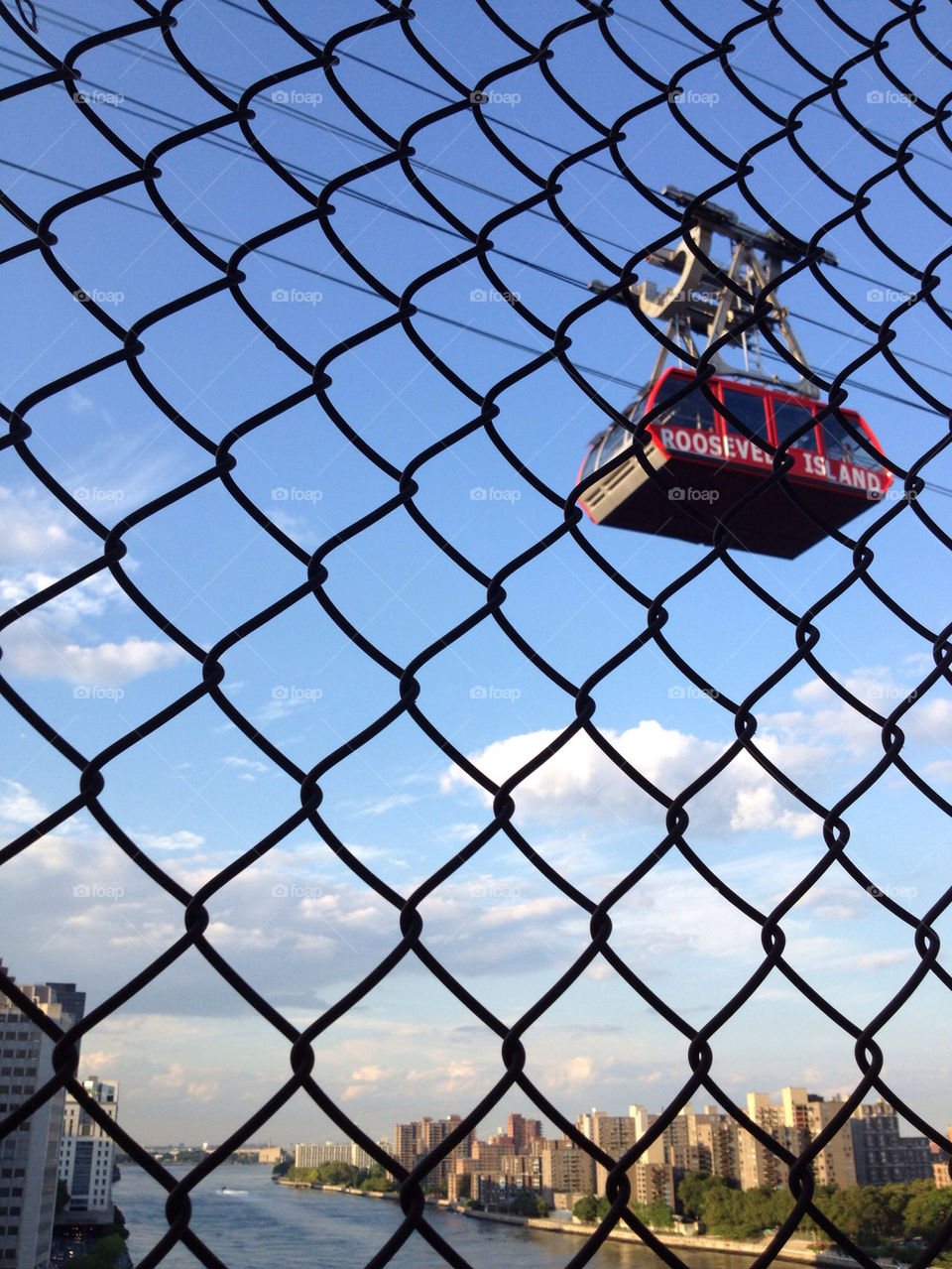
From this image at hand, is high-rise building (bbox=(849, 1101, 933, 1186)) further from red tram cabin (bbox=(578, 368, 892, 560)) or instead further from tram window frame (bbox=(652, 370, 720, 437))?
tram window frame (bbox=(652, 370, 720, 437))

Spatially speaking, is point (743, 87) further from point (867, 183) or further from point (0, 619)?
point (0, 619)

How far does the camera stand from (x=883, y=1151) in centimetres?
213

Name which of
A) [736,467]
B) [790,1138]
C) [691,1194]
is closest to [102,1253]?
[691,1194]

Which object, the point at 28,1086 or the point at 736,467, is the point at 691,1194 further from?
the point at 736,467

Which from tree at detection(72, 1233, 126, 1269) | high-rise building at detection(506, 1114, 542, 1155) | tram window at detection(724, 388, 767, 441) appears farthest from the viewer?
tree at detection(72, 1233, 126, 1269)

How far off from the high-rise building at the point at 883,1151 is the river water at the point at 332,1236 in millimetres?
363

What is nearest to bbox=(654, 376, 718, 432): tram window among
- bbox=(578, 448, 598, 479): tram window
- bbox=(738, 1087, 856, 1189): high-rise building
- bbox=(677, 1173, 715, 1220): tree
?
bbox=(578, 448, 598, 479): tram window

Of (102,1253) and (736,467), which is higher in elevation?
(736,467)

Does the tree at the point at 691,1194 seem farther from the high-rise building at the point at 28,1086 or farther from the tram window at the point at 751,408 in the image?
the tram window at the point at 751,408

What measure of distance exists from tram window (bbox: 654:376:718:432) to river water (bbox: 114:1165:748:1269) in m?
8.55

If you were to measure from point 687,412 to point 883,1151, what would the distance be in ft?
34.7

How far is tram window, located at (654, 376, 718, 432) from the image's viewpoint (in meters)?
11.5

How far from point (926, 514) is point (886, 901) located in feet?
2.08

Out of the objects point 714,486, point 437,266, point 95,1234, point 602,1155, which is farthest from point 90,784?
point 95,1234
